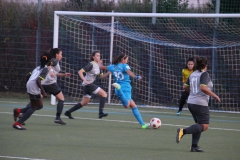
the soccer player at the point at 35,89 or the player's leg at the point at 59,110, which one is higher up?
the soccer player at the point at 35,89

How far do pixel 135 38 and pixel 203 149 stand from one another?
907cm

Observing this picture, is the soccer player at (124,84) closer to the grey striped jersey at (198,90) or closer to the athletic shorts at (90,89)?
the athletic shorts at (90,89)

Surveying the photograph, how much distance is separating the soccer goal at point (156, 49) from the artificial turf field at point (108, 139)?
263cm

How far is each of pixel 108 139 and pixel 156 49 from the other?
8435 millimetres

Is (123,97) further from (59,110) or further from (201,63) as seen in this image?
(201,63)

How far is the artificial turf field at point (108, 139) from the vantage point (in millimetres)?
8672

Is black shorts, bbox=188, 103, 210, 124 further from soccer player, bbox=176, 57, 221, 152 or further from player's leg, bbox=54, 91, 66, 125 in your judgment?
player's leg, bbox=54, 91, 66, 125

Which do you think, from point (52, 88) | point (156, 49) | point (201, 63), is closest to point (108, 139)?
point (201, 63)

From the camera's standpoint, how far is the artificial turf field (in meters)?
8.67

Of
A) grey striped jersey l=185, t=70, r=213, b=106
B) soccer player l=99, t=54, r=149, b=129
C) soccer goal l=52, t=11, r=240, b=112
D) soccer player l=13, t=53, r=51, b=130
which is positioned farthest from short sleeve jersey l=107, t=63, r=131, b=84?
soccer goal l=52, t=11, r=240, b=112

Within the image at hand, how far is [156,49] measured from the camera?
18625 mm

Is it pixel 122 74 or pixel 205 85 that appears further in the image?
pixel 122 74

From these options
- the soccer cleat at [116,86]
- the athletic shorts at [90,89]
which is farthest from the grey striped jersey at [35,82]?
the athletic shorts at [90,89]

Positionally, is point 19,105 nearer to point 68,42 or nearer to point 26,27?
point 68,42
